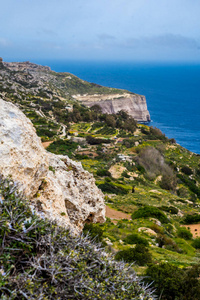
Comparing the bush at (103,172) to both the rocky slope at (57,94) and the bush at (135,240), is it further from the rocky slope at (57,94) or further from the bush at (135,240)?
the rocky slope at (57,94)

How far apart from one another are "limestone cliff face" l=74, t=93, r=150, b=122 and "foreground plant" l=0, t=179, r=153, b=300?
427 ft

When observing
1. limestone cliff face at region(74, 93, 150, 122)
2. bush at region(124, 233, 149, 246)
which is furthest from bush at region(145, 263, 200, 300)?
limestone cliff face at region(74, 93, 150, 122)

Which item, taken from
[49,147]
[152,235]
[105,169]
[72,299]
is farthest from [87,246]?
[49,147]

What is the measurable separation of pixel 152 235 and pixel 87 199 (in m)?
6.76

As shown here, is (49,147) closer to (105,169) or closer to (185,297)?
(105,169)

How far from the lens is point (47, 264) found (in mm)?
4023

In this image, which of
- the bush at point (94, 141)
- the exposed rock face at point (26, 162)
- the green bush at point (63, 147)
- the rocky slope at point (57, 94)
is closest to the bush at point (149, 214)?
the exposed rock face at point (26, 162)

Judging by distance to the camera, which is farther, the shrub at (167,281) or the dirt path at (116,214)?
the dirt path at (116,214)

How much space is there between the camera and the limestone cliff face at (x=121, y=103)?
133500 mm

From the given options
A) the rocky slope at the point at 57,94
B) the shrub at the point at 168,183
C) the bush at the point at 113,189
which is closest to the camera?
the bush at the point at 113,189

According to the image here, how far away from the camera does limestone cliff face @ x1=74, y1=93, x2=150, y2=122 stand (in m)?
134

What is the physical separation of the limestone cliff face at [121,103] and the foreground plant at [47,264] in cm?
13017

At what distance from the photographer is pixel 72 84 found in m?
159

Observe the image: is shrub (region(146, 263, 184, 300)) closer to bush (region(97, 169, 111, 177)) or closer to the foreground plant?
the foreground plant
